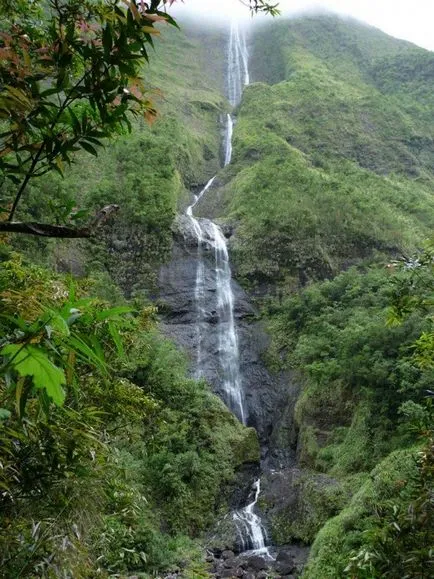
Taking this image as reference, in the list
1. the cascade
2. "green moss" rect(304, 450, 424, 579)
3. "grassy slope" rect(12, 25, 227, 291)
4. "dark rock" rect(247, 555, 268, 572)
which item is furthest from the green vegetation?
"grassy slope" rect(12, 25, 227, 291)

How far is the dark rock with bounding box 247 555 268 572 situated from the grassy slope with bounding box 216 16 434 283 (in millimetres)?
12792

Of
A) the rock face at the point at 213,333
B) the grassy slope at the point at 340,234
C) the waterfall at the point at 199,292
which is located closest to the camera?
the grassy slope at the point at 340,234

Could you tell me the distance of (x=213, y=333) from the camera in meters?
19.2

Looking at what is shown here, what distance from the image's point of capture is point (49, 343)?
107 centimetres

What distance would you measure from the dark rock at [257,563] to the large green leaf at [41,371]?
34.6ft

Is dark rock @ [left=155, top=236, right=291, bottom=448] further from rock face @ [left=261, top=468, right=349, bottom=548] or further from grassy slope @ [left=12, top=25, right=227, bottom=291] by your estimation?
rock face @ [left=261, top=468, right=349, bottom=548]

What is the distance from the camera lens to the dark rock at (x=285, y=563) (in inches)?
385

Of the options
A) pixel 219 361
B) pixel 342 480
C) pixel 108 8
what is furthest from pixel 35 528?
pixel 219 361

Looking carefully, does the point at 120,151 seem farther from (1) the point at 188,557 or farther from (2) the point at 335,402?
(1) the point at 188,557

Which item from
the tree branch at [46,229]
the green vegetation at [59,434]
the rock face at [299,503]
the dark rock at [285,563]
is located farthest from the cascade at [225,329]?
the tree branch at [46,229]

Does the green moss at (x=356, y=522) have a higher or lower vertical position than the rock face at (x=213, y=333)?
higher

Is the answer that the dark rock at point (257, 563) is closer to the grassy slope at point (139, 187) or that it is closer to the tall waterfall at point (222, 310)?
the tall waterfall at point (222, 310)

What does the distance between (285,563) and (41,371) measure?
1085 centimetres

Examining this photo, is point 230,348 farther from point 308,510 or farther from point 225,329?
point 308,510
